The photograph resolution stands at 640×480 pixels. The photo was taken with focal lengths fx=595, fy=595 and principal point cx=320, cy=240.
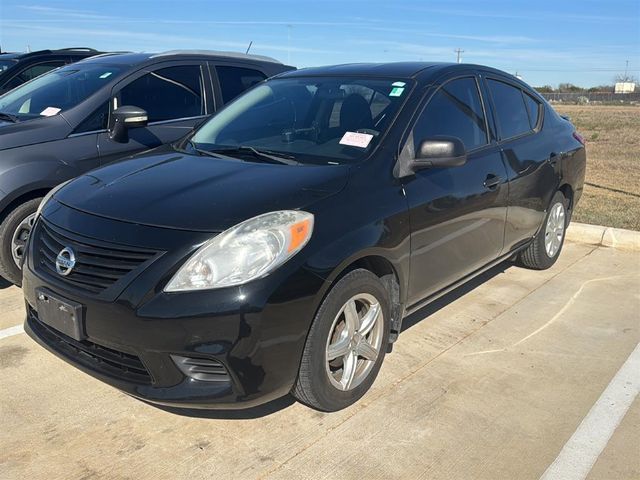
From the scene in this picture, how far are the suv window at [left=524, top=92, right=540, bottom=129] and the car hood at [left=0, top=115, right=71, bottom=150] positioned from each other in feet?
12.0

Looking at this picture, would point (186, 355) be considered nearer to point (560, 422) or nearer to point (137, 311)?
point (137, 311)

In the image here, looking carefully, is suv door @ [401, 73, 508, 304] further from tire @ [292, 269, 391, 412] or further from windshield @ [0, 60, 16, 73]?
windshield @ [0, 60, 16, 73]

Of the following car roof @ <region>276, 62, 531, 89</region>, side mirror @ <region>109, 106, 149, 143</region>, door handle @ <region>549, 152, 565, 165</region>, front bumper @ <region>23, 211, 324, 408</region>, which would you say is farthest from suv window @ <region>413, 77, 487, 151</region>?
side mirror @ <region>109, 106, 149, 143</region>

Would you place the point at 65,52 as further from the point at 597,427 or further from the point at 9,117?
the point at 597,427

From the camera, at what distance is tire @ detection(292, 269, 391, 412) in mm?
2723

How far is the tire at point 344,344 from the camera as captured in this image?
272 centimetres

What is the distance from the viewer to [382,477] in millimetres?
2574

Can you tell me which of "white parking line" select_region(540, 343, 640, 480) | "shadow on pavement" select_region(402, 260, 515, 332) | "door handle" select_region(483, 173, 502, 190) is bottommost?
"white parking line" select_region(540, 343, 640, 480)

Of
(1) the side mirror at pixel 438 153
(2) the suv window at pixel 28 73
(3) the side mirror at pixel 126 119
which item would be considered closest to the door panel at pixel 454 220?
(1) the side mirror at pixel 438 153

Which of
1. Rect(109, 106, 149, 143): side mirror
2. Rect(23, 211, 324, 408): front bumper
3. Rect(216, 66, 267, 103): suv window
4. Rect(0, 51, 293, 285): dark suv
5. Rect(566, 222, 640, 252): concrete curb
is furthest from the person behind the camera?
Rect(566, 222, 640, 252): concrete curb

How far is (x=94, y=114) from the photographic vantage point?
479 cm

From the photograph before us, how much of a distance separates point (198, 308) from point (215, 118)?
2.10 meters

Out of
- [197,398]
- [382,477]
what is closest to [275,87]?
[197,398]

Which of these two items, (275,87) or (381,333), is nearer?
(381,333)
